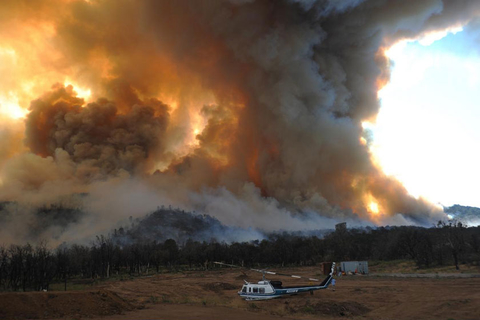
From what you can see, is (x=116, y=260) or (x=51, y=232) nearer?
(x=116, y=260)

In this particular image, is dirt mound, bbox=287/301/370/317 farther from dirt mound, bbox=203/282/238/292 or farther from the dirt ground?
dirt mound, bbox=203/282/238/292

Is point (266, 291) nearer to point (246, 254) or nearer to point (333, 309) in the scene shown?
point (333, 309)

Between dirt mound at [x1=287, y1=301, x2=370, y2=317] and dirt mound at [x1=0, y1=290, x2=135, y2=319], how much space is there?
14269 mm

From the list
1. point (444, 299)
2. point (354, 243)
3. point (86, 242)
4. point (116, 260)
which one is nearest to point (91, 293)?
point (444, 299)

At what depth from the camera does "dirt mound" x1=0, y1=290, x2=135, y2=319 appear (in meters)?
22.1

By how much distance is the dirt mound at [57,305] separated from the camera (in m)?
22.1

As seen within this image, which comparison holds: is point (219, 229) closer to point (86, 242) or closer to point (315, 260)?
point (86, 242)

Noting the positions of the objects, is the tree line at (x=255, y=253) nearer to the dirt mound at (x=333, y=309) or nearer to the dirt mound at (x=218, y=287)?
the dirt mound at (x=218, y=287)

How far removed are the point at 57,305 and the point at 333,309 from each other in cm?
2020

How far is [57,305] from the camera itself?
937 inches

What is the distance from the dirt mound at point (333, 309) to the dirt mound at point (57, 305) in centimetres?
1427

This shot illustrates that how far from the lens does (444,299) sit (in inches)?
1070

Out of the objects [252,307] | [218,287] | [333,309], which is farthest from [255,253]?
[333,309]

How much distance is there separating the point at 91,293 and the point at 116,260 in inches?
2937
